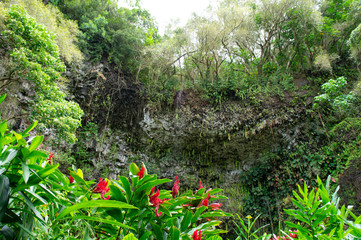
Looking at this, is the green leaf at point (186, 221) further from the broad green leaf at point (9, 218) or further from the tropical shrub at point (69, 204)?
the broad green leaf at point (9, 218)

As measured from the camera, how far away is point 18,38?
2.89 m

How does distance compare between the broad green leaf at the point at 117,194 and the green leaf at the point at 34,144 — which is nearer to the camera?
the green leaf at the point at 34,144

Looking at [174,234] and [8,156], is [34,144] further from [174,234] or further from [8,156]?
[174,234]

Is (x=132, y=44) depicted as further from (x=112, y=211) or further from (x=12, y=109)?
(x=112, y=211)

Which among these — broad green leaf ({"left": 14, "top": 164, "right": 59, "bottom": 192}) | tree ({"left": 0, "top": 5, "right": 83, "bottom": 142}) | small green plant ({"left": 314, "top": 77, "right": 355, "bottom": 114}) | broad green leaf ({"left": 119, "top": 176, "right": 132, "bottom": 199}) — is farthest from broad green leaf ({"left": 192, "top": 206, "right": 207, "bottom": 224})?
small green plant ({"left": 314, "top": 77, "right": 355, "bottom": 114})

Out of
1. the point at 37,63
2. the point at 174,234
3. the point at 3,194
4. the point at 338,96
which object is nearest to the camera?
the point at 3,194

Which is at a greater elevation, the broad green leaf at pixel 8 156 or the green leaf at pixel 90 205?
the broad green leaf at pixel 8 156

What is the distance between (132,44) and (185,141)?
3981mm

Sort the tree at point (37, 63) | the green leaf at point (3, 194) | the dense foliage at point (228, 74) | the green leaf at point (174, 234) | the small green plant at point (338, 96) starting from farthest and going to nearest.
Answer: the small green plant at point (338, 96)
the dense foliage at point (228, 74)
the tree at point (37, 63)
the green leaf at point (174, 234)
the green leaf at point (3, 194)

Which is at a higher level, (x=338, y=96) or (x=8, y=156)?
(x=338, y=96)

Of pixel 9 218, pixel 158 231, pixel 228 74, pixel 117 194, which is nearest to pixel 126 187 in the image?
pixel 117 194

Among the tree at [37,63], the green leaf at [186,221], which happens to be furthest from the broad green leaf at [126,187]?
the tree at [37,63]

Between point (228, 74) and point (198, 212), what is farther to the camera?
point (228, 74)

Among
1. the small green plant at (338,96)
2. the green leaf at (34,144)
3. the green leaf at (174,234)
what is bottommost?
the green leaf at (174,234)
